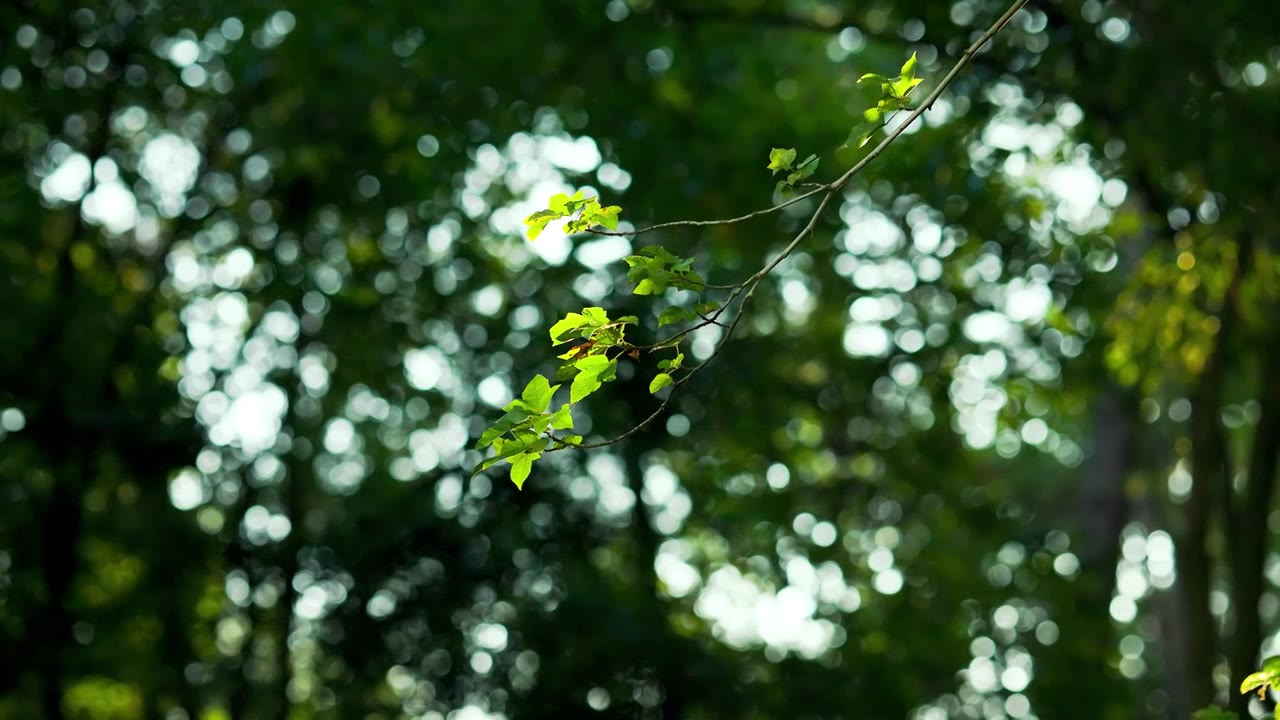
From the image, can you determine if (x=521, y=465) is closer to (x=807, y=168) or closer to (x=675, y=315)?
(x=675, y=315)

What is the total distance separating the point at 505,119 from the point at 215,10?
1.70 m

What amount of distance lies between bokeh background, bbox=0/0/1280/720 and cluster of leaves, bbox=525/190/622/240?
12.8 feet

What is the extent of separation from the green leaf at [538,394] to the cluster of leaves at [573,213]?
1.04 ft

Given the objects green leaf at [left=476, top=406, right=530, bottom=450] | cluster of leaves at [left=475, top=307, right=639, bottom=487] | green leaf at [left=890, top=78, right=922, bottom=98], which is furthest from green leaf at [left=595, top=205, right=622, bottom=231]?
green leaf at [left=890, top=78, right=922, bottom=98]

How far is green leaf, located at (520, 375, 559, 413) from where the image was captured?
2.82 metres

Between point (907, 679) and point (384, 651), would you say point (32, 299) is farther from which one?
point (907, 679)

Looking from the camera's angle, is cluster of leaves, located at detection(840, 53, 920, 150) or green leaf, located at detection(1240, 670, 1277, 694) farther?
green leaf, located at detection(1240, 670, 1277, 694)

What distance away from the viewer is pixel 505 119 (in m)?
7.74

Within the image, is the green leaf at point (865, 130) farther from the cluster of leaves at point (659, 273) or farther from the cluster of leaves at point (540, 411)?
the cluster of leaves at point (540, 411)

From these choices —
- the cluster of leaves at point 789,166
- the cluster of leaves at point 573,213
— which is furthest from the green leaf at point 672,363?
the cluster of leaves at point 789,166

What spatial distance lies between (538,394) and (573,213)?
416 mm

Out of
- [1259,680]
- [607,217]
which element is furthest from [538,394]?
[1259,680]

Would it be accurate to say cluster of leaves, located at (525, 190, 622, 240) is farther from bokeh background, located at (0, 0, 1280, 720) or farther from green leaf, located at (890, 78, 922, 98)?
bokeh background, located at (0, 0, 1280, 720)

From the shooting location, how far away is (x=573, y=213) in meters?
2.95
